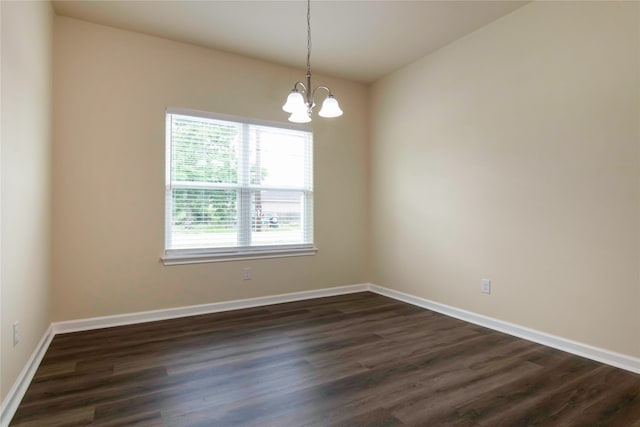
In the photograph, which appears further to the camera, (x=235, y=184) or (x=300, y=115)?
(x=235, y=184)

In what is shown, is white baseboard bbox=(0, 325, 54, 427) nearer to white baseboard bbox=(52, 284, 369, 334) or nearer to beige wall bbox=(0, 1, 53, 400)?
beige wall bbox=(0, 1, 53, 400)

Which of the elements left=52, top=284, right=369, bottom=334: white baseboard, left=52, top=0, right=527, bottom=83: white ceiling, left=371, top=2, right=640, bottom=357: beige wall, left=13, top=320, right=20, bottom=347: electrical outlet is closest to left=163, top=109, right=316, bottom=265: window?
left=52, top=284, right=369, bottom=334: white baseboard

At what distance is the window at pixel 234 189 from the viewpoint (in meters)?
3.62

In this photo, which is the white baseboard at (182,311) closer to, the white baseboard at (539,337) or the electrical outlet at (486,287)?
the white baseboard at (539,337)

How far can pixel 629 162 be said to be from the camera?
238 centimetres

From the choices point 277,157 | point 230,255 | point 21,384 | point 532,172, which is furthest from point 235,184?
point 532,172

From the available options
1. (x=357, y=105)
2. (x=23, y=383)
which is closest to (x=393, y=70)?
(x=357, y=105)

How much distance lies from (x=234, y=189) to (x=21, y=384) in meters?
2.37

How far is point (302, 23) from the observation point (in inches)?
127

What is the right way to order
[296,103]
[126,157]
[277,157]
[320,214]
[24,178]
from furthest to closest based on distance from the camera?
[320,214] → [277,157] → [126,157] → [296,103] → [24,178]

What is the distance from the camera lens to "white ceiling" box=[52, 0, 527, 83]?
2.95 metres

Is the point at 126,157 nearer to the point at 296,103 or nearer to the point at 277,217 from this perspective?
the point at 277,217

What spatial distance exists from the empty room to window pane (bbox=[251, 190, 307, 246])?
0.03 m

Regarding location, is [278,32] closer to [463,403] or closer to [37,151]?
[37,151]
